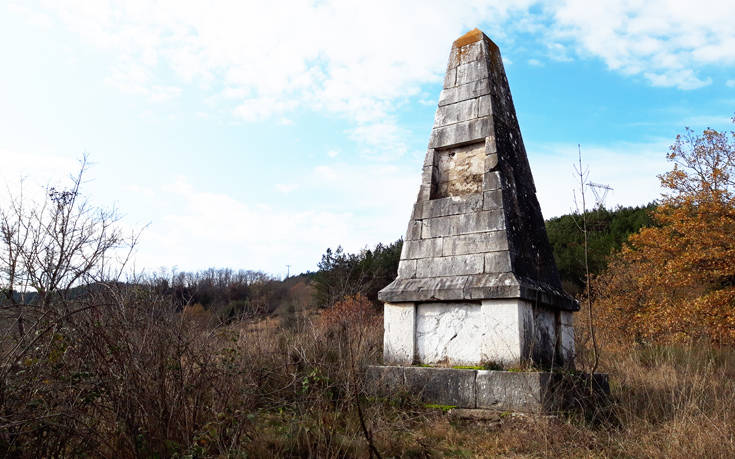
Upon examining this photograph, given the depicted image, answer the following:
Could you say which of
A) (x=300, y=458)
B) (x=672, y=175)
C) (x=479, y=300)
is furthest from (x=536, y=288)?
(x=672, y=175)

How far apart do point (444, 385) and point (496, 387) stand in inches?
19.5

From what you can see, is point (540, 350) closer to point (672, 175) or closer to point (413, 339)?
point (413, 339)

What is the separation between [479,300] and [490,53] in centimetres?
299

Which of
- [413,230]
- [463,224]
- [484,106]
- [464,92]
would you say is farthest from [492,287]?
[464,92]

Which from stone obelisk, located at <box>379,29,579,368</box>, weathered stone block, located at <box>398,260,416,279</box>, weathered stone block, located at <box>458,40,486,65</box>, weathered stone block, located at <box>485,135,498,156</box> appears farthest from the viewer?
weathered stone block, located at <box>458,40,486,65</box>

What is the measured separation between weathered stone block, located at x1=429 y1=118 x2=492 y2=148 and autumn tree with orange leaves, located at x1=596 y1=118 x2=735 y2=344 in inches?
313

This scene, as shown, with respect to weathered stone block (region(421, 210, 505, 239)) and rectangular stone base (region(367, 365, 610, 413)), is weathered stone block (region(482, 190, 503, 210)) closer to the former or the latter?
weathered stone block (region(421, 210, 505, 239))

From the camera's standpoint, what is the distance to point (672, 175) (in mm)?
15352

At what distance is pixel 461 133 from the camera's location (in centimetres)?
588

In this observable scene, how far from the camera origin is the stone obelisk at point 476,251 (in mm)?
4945

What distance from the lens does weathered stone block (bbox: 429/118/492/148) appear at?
5719 millimetres

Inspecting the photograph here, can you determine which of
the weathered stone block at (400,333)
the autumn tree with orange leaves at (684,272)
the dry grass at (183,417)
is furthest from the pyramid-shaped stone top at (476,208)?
the autumn tree with orange leaves at (684,272)

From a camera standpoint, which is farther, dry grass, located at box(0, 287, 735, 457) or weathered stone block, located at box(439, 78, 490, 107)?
weathered stone block, located at box(439, 78, 490, 107)

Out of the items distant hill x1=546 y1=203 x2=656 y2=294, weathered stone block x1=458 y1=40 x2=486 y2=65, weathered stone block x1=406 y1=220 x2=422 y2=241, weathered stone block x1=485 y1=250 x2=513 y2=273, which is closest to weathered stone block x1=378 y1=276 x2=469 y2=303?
weathered stone block x1=485 y1=250 x2=513 y2=273
